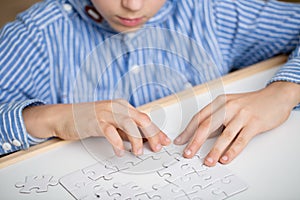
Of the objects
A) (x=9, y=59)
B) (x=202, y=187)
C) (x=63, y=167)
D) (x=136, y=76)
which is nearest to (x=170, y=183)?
(x=202, y=187)

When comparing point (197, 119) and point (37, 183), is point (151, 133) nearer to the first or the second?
point (197, 119)

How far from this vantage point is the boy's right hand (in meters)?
0.70

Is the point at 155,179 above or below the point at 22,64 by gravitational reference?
below

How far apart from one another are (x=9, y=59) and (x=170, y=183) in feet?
1.42

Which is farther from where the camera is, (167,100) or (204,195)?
(167,100)

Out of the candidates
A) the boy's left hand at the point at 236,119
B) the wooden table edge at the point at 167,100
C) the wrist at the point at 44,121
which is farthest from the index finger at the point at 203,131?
the wrist at the point at 44,121

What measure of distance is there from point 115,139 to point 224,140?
0.17 metres

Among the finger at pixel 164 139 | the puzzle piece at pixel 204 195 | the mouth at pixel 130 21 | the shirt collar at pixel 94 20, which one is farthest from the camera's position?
the shirt collar at pixel 94 20

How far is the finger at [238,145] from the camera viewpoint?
2.23ft

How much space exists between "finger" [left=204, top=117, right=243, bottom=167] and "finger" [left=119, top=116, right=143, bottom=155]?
0.33 ft

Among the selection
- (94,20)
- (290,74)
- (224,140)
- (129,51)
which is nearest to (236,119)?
(224,140)

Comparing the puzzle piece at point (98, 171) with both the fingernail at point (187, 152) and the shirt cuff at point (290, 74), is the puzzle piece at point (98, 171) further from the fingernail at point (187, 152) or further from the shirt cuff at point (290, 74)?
the shirt cuff at point (290, 74)

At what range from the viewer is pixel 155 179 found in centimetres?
64

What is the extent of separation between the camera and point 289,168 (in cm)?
66
